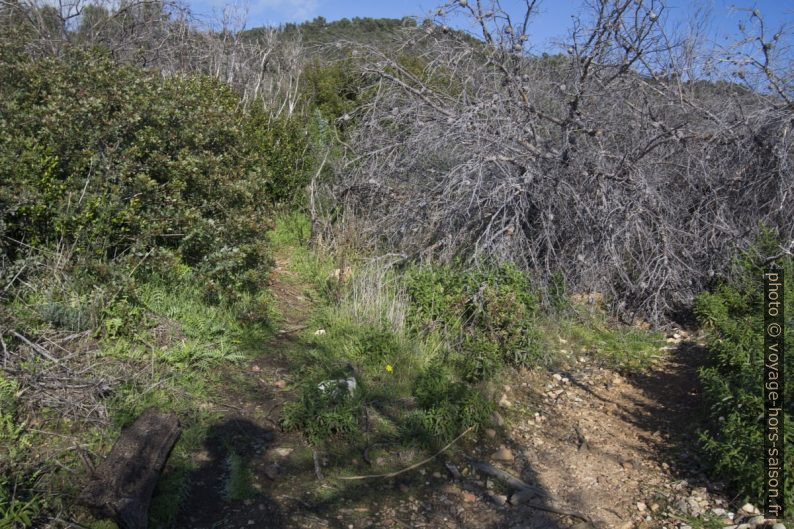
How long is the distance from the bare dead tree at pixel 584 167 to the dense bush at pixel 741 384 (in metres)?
0.47

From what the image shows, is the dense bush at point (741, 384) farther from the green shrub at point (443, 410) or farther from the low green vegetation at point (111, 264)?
the low green vegetation at point (111, 264)

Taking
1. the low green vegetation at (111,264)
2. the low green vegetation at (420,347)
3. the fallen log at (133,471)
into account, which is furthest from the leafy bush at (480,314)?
the fallen log at (133,471)

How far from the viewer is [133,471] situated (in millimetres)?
2982

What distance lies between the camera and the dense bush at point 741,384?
332cm

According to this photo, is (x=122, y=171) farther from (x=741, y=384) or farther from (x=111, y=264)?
(x=741, y=384)

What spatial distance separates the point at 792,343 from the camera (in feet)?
13.0

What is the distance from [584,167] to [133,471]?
14.9 feet

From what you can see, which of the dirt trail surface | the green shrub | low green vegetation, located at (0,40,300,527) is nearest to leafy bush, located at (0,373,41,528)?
low green vegetation, located at (0,40,300,527)

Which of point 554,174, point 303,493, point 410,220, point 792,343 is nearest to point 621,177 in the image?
point 554,174

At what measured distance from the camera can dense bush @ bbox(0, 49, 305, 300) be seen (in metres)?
4.35

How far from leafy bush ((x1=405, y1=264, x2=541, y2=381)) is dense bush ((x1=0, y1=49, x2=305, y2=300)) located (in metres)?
1.36

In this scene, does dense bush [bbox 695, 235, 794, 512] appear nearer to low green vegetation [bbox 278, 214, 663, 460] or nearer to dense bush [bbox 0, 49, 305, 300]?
low green vegetation [bbox 278, 214, 663, 460]

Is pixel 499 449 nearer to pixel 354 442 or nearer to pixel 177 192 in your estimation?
pixel 354 442

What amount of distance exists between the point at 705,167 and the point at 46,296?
18.6 feet
